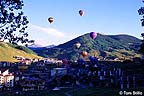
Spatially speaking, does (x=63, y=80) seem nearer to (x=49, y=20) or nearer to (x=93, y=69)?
(x=93, y=69)

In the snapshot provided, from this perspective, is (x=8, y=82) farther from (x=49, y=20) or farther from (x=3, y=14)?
(x=3, y=14)

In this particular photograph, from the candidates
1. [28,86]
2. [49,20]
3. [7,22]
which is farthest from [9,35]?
[28,86]

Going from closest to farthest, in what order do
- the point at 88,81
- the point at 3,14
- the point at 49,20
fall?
the point at 3,14 < the point at 49,20 < the point at 88,81

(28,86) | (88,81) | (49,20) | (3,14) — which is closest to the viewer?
(3,14)

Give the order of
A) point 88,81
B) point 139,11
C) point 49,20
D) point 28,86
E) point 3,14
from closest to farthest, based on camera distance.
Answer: point 3,14 → point 139,11 → point 49,20 → point 88,81 → point 28,86

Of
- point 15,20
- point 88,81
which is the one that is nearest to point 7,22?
point 15,20

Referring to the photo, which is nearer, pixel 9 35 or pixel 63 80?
pixel 9 35

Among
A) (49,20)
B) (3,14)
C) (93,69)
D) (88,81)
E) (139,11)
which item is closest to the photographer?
(3,14)

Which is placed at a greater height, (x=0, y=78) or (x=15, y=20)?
(x=15, y=20)

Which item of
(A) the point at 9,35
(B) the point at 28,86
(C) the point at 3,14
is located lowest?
(B) the point at 28,86
